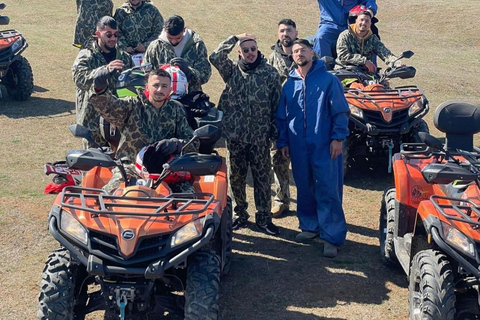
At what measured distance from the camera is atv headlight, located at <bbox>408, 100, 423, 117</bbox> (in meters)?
10.1

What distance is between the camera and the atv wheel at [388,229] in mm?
7188

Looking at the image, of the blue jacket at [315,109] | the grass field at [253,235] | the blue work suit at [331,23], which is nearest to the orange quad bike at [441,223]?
the grass field at [253,235]

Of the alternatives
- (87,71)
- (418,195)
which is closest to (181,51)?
(87,71)

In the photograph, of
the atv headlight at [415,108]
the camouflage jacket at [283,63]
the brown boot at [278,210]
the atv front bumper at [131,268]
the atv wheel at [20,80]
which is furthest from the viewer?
the atv wheel at [20,80]

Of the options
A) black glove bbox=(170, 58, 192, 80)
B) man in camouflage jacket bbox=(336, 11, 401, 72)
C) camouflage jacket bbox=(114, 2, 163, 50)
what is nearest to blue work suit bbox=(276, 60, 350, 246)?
black glove bbox=(170, 58, 192, 80)

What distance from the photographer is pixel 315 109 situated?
25.1 feet

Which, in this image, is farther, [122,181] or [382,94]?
[382,94]

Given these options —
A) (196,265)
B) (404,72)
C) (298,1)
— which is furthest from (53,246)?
(298,1)

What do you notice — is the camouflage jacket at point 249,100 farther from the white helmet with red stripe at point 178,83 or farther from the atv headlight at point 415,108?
the atv headlight at point 415,108

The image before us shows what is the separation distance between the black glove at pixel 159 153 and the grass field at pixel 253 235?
4.09 feet

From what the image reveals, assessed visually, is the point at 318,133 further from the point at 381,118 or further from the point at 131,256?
the point at 131,256

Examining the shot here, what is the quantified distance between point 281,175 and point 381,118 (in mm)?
1976

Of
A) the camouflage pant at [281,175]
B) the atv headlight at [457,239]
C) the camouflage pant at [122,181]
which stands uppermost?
the atv headlight at [457,239]

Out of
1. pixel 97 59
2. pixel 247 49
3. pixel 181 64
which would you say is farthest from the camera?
pixel 97 59
